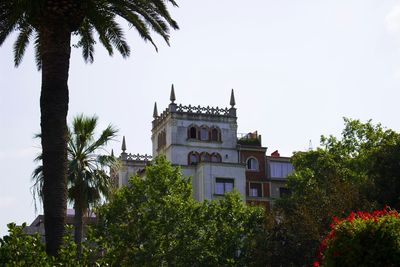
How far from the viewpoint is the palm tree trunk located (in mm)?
19578

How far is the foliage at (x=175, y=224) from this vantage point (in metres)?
42.3

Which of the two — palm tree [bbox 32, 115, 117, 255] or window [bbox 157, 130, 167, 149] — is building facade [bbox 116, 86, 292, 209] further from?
palm tree [bbox 32, 115, 117, 255]

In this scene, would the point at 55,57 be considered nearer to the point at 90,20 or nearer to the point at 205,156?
the point at 90,20

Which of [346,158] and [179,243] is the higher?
[346,158]

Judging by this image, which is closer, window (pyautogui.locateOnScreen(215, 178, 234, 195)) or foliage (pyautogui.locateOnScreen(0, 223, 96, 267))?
foliage (pyautogui.locateOnScreen(0, 223, 96, 267))

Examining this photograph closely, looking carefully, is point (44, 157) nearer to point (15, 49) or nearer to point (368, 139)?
point (15, 49)

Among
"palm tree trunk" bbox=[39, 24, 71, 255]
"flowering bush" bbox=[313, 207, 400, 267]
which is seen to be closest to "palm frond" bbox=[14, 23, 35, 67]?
"palm tree trunk" bbox=[39, 24, 71, 255]

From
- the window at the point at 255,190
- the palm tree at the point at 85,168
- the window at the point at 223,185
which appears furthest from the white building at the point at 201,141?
the palm tree at the point at 85,168

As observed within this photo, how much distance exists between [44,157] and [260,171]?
56.1m

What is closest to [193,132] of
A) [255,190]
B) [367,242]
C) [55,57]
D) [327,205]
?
[255,190]

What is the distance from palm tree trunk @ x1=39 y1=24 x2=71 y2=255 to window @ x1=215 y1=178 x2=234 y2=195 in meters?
48.1

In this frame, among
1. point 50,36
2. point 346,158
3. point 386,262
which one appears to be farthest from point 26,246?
point 346,158

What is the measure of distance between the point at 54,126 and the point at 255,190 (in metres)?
55.3

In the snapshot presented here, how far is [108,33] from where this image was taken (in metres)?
25.0
